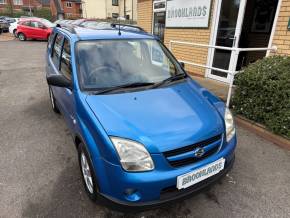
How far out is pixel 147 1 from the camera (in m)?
8.38

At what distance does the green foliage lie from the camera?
3.26m

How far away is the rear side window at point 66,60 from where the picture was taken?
2.79 m

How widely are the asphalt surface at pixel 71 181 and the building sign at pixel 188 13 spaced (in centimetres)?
359

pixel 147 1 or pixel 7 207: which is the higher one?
pixel 147 1

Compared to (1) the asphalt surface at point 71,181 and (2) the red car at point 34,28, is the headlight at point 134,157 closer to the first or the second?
(1) the asphalt surface at point 71,181

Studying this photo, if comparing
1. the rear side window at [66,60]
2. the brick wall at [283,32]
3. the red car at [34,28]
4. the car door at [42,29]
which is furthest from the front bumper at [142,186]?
the car door at [42,29]

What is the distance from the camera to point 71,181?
2.65m

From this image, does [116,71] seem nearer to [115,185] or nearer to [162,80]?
[162,80]

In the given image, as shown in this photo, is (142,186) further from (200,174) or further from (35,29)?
(35,29)

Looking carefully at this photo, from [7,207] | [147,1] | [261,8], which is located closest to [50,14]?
[147,1]

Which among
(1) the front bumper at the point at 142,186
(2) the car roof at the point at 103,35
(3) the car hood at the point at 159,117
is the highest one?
(2) the car roof at the point at 103,35

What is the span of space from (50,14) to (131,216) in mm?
52751

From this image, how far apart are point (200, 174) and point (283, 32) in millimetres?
3808

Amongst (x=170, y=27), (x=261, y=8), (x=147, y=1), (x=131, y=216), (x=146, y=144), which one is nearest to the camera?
(x=146, y=144)
